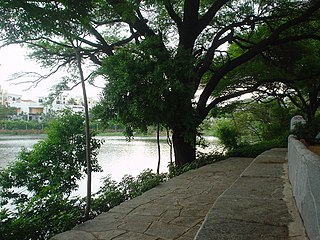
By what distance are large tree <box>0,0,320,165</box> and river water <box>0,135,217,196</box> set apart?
1.34m

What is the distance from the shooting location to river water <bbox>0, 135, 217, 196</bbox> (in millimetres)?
6141

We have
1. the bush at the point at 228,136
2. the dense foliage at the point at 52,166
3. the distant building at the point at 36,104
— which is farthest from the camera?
the bush at the point at 228,136

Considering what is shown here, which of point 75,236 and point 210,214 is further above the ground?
point 210,214

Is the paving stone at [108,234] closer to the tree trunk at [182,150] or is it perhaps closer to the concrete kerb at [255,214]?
the concrete kerb at [255,214]

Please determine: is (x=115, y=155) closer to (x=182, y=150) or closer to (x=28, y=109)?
(x=182, y=150)

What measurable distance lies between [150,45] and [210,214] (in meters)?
4.73

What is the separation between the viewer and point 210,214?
2375 mm

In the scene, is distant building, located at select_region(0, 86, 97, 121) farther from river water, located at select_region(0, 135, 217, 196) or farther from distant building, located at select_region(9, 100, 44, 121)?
river water, located at select_region(0, 135, 217, 196)

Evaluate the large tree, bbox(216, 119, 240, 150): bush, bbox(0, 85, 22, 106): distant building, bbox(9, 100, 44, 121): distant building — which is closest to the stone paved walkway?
the large tree

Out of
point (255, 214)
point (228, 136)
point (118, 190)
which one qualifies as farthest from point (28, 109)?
point (228, 136)

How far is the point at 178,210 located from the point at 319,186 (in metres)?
2.25

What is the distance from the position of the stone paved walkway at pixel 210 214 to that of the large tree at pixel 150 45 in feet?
7.00

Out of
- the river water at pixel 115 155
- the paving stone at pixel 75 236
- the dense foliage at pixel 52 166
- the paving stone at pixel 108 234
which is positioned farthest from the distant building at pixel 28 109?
the paving stone at pixel 108 234

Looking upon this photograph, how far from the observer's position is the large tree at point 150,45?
345 cm
